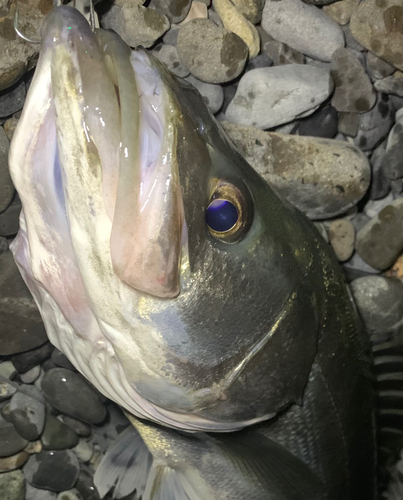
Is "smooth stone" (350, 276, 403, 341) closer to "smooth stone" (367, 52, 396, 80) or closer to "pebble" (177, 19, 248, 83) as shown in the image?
"smooth stone" (367, 52, 396, 80)

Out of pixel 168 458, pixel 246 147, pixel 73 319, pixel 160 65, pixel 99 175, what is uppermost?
pixel 160 65

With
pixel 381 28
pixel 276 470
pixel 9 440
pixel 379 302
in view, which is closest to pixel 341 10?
pixel 381 28

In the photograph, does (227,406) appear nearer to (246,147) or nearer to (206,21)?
(246,147)

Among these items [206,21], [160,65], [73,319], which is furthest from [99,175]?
[206,21]

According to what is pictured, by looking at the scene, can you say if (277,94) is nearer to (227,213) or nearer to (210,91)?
(210,91)

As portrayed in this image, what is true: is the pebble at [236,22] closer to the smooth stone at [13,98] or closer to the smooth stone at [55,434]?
the smooth stone at [13,98]

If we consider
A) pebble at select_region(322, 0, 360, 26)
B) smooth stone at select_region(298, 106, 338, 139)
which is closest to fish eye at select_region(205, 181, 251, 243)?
smooth stone at select_region(298, 106, 338, 139)
